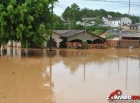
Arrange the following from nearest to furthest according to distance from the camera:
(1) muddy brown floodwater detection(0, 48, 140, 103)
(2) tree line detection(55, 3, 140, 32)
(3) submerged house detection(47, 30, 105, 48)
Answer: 1. (1) muddy brown floodwater detection(0, 48, 140, 103)
2. (3) submerged house detection(47, 30, 105, 48)
3. (2) tree line detection(55, 3, 140, 32)

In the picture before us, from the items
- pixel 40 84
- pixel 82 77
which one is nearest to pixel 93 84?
pixel 82 77

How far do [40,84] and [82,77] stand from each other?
10.7ft

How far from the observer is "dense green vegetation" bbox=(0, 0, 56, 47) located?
2339 cm

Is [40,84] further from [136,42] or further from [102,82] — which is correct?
[136,42]

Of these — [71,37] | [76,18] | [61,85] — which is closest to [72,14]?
[76,18]

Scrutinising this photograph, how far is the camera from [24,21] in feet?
79.5

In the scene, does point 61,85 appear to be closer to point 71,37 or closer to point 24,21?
point 24,21

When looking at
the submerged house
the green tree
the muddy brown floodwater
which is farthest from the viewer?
the green tree

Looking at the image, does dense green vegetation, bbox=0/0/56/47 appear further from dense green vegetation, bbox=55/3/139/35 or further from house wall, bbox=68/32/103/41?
dense green vegetation, bbox=55/3/139/35

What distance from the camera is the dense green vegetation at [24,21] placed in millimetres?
23391

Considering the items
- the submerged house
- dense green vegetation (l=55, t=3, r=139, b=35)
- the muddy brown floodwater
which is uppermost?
dense green vegetation (l=55, t=3, r=139, b=35)

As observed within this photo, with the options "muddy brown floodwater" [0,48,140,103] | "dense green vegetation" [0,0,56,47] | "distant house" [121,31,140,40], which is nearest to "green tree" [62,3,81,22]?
"distant house" [121,31,140,40]

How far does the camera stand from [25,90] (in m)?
12.3

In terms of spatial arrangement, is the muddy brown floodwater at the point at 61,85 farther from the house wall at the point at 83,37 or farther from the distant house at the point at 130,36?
the distant house at the point at 130,36
